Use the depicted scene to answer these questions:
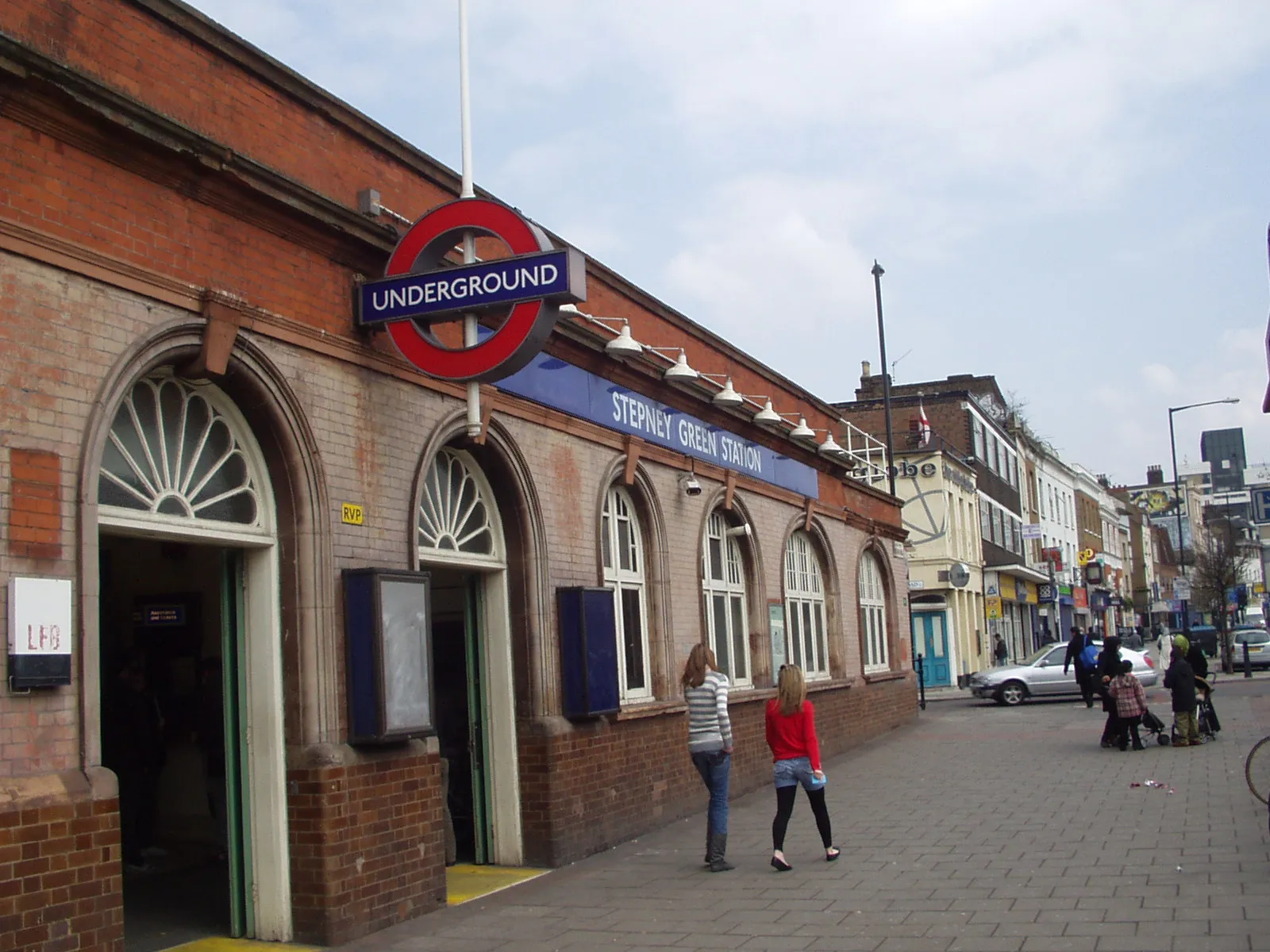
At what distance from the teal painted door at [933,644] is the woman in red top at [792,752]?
1251 inches

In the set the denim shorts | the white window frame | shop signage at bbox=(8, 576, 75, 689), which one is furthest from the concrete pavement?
the white window frame

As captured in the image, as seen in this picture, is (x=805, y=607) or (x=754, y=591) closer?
(x=754, y=591)

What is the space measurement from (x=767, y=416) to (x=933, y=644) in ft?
84.4

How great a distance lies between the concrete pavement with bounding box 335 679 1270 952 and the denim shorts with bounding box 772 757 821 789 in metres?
0.65

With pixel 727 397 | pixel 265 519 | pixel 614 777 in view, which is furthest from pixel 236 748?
pixel 727 397

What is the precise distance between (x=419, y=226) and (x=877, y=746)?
13.8 metres

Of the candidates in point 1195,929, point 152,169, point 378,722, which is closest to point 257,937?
point 378,722

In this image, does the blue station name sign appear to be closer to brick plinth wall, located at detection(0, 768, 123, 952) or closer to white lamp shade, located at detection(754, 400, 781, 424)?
brick plinth wall, located at detection(0, 768, 123, 952)

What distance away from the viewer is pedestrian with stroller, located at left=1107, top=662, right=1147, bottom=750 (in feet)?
58.2

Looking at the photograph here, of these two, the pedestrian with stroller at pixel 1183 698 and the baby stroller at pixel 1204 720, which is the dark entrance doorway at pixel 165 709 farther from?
the baby stroller at pixel 1204 720

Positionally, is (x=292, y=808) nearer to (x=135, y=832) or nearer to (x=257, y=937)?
Answer: (x=257, y=937)

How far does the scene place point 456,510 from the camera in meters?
11.0

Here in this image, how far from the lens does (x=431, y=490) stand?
34.9ft

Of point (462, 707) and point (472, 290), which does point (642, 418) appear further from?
point (472, 290)
